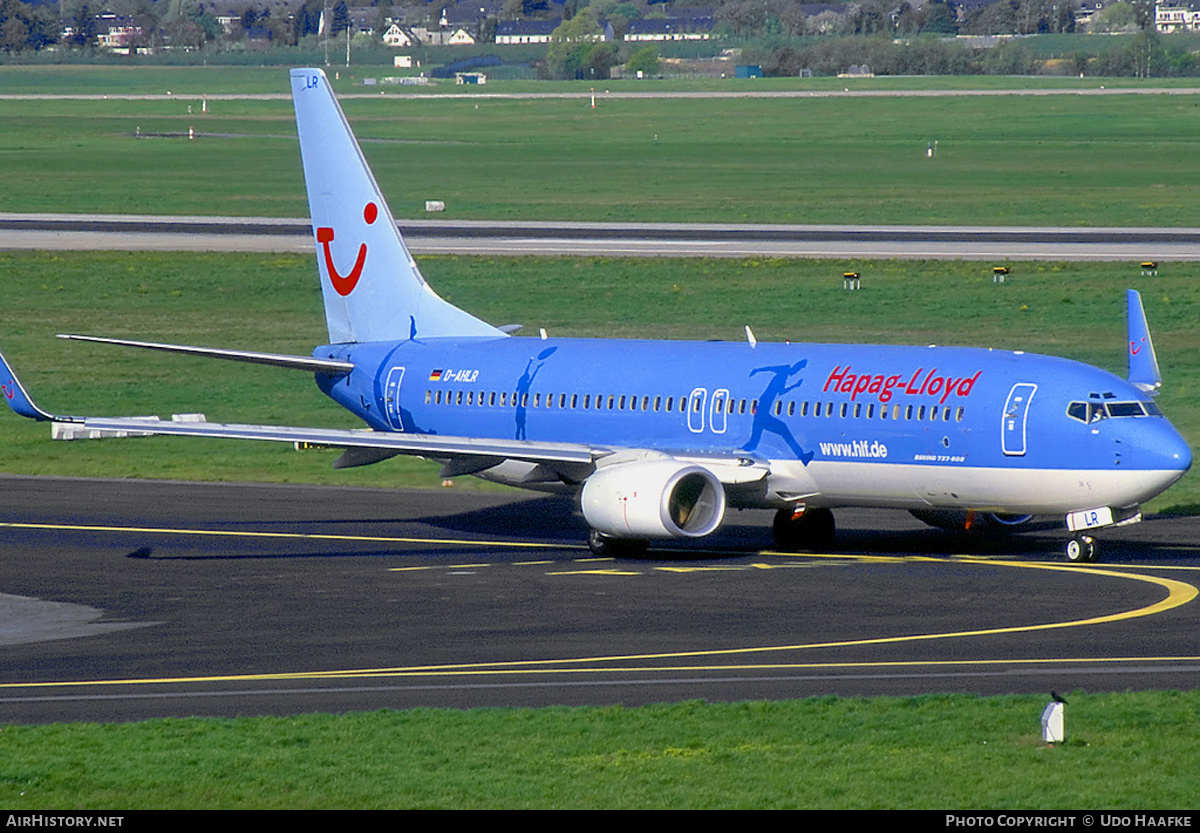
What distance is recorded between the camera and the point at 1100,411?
38094 mm

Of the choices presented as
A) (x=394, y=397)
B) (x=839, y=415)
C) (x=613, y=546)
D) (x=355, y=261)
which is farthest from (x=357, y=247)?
(x=839, y=415)

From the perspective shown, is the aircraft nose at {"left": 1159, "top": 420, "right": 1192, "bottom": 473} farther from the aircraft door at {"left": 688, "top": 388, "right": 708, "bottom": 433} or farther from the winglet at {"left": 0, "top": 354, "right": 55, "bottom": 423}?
the winglet at {"left": 0, "top": 354, "right": 55, "bottom": 423}

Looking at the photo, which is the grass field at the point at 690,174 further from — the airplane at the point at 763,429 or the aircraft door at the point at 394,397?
the airplane at the point at 763,429

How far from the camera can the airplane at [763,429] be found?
3831cm

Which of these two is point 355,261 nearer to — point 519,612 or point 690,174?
point 519,612

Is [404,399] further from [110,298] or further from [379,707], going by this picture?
[110,298]

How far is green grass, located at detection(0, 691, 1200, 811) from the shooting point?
20.0m

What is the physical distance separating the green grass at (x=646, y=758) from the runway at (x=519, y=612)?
1723mm

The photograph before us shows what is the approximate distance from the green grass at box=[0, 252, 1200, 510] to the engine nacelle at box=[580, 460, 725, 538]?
48.0ft

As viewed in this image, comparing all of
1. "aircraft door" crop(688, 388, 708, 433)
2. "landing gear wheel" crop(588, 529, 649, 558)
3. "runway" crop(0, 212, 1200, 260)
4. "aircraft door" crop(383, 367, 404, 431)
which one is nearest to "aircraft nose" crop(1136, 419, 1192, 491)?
"aircraft door" crop(688, 388, 708, 433)

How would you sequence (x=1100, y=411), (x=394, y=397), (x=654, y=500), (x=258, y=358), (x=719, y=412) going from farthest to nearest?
(x=394, y=397)
(x=258, y=358)
(x=719, y=412)
(x=654, y=500)
(x=1100, y=411)

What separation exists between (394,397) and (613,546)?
885 cm

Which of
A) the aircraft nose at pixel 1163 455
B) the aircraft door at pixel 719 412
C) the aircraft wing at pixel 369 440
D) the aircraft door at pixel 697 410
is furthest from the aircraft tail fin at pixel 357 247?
the aircraft nose at pixel 1163 455
